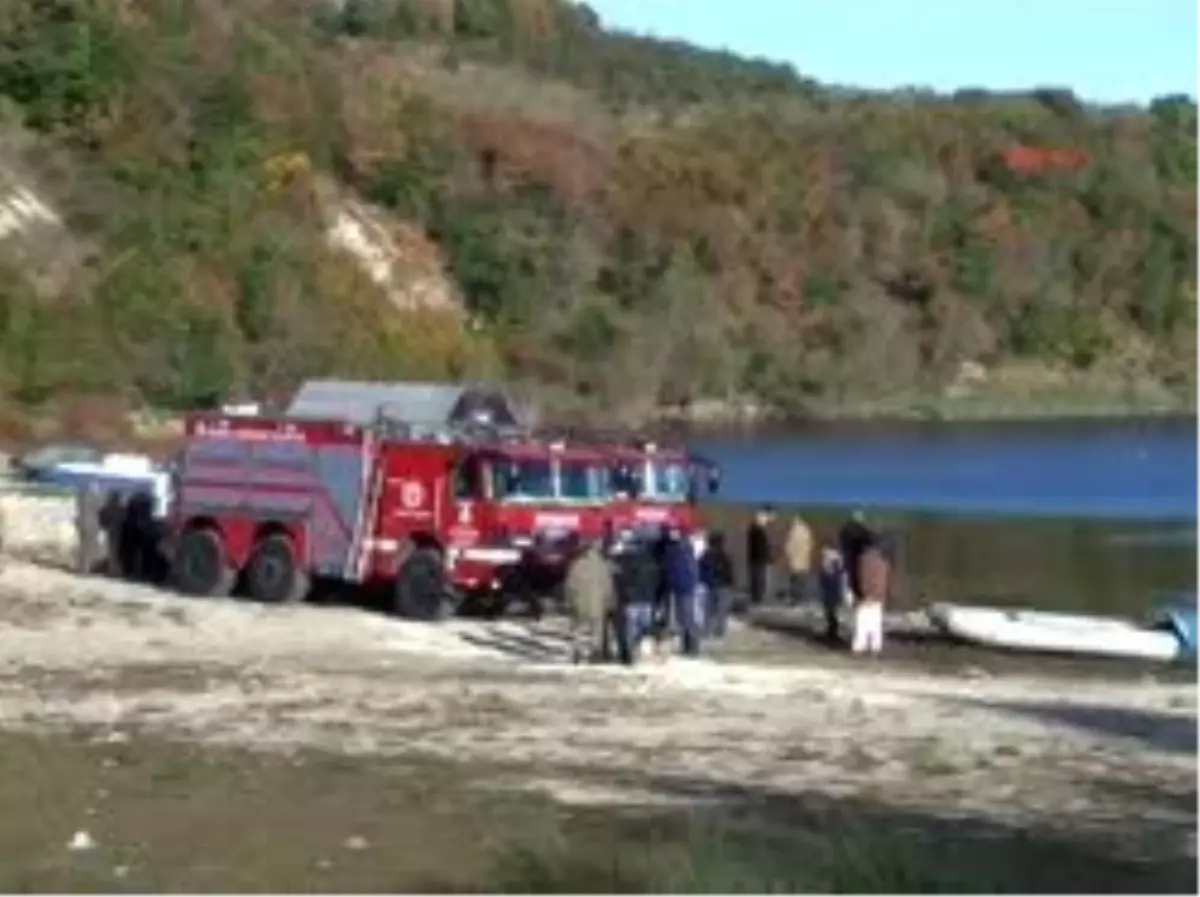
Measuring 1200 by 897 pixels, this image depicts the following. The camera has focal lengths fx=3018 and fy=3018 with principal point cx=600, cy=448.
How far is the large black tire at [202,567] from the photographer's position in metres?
39.0

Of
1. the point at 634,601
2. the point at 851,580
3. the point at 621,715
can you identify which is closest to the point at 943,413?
the point at 851,580

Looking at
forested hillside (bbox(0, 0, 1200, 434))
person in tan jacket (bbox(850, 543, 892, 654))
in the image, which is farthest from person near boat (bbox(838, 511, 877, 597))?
forested hillside (bbox(0, 0, 1200, 434))

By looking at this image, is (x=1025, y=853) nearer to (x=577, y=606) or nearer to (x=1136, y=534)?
(x=577, y=606)

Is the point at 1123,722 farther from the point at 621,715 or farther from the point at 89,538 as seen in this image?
the point at 89,538

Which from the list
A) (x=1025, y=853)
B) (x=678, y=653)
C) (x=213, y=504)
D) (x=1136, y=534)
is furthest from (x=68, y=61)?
(x=1025, y=853)

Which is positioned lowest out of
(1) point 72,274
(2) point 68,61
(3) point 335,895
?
(3) point 335,895

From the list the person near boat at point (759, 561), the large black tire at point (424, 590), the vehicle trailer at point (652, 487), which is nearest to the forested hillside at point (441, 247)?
the person near boat at point (759, 561)

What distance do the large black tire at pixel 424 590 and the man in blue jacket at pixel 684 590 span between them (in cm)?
434

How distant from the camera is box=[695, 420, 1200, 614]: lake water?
5397 centimetres

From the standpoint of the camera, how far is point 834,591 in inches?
1455

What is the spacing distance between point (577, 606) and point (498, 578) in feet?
17.6

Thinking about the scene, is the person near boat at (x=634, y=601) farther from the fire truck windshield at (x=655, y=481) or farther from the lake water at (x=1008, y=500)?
the lake water at (x=1008, y=500)

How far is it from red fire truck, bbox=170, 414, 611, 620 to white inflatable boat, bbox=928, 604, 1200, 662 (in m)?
4.74

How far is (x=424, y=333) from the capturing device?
13550 cm
